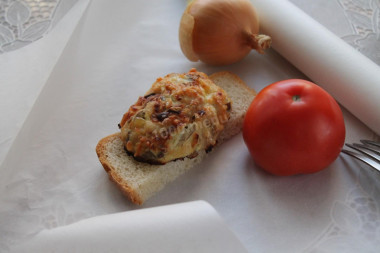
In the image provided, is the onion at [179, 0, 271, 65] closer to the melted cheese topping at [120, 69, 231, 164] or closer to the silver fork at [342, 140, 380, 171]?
the melted cheese topping at [120, 69, 231, 164]

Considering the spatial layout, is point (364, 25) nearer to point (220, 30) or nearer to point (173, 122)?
point (220, 30)

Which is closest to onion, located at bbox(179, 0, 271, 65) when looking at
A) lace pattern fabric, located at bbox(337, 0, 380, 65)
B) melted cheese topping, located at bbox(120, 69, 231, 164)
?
melted cheese topping, located at bbox(120, 69, 231, 164)

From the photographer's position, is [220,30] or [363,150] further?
[220,30]

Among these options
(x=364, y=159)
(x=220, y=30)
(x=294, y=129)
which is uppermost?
(x=220, y=30)

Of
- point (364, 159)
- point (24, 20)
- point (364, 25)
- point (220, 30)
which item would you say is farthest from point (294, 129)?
point (24, 20)

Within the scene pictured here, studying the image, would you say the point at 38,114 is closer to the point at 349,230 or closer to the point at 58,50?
the point at 58,50

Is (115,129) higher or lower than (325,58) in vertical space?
lower

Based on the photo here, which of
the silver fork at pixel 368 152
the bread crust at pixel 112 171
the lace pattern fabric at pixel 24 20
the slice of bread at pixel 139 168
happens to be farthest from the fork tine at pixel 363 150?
the lace pattern fabric at pixel 24 20
